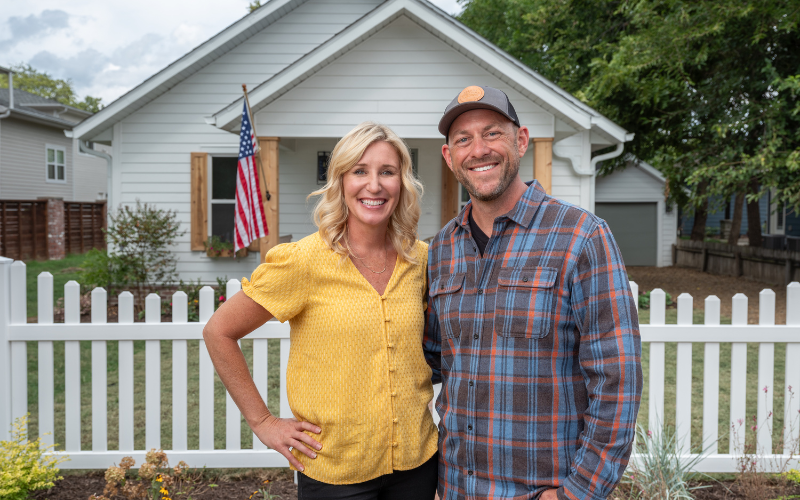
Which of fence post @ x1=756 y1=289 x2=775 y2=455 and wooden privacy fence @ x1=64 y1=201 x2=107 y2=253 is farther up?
wooden privacy fence @ x1=64 y1=201 x2=107 y2=253

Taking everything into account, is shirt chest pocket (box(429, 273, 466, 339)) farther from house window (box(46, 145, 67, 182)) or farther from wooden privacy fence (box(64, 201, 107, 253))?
house window (box(46, 145, 67, 182))

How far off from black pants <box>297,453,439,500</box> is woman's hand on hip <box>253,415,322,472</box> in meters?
0.08

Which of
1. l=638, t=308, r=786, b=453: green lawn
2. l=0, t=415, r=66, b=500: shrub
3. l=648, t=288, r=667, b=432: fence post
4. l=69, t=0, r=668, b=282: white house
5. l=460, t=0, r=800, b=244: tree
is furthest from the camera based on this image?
l=460, t=0, r=800, b=244: tree

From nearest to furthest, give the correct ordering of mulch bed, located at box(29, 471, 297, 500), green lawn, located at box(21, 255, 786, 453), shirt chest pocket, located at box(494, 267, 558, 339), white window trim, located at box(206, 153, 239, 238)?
shirt chest pocket, located at box(494, 267, 558, 339) < mulch bed, located at box(29, 471, 297, 500) < green lawn, located at box(21, 255, 786, 453) < white window trim, located at box(206, 153, 239, 238)

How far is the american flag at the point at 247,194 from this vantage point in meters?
8.19

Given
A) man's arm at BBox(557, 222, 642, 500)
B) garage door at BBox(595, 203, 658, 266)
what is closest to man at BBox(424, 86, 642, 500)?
man's arm at BBox(557, 222, 642, 500)

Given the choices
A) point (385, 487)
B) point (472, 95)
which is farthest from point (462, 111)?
point (385, 487)

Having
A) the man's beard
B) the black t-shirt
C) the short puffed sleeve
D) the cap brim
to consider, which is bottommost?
the short puffed sleeve

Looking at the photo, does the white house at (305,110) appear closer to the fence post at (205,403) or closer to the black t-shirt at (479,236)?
the fence post at (205,403)

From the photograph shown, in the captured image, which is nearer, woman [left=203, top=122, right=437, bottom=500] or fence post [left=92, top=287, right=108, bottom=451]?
woman [left=203, top=122, right=437, bottom=500]

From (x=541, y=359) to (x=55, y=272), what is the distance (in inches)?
669

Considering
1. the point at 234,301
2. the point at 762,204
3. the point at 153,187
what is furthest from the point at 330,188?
the point at 762,204

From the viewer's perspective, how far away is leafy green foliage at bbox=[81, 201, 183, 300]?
1049 centimetres

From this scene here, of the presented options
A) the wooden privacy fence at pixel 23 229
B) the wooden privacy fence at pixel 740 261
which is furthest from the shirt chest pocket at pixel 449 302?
the wooden privacy fence at pixel 23 229
